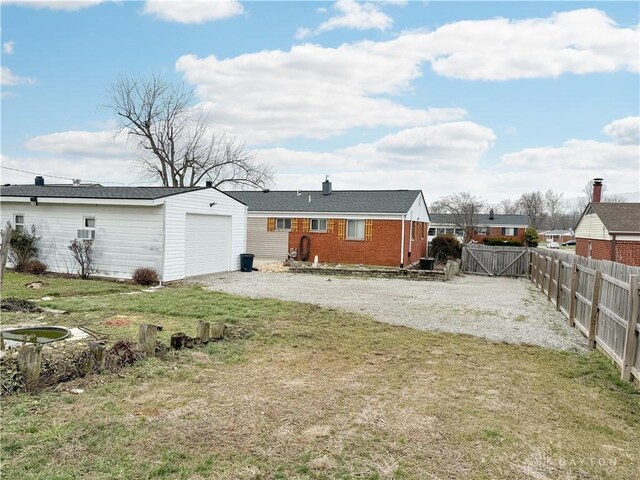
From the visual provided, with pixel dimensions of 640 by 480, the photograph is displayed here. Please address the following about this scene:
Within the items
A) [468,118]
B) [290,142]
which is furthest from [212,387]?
[290,142]

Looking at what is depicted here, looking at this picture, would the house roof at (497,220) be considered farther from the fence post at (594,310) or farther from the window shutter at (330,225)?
the fence post at (594,310)

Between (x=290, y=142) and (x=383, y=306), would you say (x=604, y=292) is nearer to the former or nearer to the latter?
(x=383, y=306)

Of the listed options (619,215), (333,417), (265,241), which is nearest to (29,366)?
(333,417)

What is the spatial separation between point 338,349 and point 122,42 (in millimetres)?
15258

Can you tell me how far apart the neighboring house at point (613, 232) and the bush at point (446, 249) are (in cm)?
735

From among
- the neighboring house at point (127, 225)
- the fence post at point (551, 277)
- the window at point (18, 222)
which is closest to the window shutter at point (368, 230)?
the neighboring house at point (127, 225)

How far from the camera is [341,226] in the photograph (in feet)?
79.8

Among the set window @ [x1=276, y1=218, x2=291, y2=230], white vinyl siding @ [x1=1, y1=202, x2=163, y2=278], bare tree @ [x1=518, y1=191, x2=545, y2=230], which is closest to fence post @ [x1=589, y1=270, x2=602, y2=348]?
white vinyl siding @ [x1=1, y1=202, x2=163, y2=278]

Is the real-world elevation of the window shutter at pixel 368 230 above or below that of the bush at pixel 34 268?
above

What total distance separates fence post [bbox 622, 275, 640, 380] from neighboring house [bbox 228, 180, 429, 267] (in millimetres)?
16910

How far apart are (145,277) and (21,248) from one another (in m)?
5.71

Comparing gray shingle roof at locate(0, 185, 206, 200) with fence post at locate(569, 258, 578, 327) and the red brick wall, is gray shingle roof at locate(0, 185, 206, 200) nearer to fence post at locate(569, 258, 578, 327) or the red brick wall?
the red brick wall

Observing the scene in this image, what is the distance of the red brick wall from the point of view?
76.3 feet

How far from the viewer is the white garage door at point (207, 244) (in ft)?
55.3
